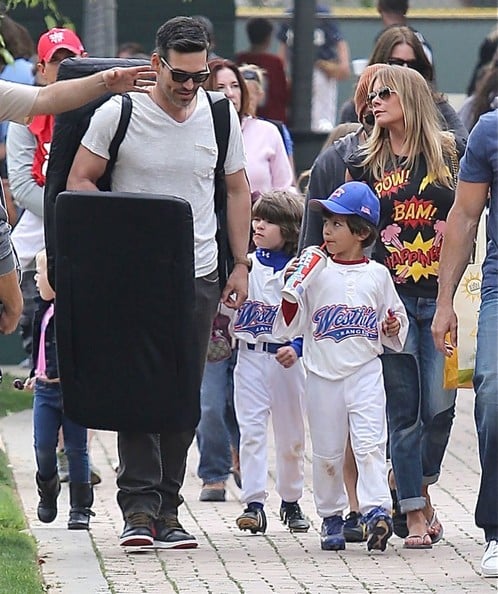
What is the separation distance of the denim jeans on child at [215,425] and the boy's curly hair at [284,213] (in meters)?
0.94

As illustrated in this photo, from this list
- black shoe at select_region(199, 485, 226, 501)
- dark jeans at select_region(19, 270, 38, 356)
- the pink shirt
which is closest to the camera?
black shoe at select_region(199, 485, 226, 501)

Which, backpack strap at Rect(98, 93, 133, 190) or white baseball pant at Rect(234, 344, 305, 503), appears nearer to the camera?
backpack strap at Rect(98, 93, 133, 190)

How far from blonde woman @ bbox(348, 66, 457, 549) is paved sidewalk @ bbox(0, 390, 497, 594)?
34 centimetres

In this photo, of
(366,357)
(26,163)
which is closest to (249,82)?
(26,163)

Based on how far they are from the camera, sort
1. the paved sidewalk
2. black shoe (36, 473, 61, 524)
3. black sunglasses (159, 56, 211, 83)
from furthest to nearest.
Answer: black shoe (36, 473, 61, 524)
black sunglasses (159, 56, 211, 83)
the paved sidewalk

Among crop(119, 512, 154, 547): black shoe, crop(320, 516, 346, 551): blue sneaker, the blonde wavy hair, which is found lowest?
crop(320, 516, 346, 551): blue sneaker

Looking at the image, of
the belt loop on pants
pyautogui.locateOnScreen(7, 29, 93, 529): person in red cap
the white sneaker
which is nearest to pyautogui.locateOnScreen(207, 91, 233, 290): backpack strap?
the belt loop on pants

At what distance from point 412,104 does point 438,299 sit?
1.02 m

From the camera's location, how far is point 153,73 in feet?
21.0

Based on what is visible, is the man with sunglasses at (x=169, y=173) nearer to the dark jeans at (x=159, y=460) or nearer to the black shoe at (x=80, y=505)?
the dark jeans at (x=159, y=460)

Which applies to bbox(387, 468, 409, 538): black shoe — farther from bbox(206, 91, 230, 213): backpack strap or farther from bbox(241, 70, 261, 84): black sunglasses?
bbox(241, 70, 261, 84): black sunglasses

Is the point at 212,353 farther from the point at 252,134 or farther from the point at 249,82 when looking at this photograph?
the point at 249,82

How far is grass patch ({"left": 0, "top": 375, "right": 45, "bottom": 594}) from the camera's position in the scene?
19.3 feet

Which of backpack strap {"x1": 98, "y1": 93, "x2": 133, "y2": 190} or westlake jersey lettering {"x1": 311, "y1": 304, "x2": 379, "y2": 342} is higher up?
backpack strap {"x1": 98, "y1": 93, "x2": 133, "y2": 190}
